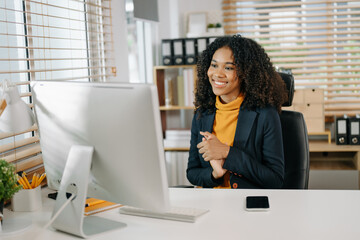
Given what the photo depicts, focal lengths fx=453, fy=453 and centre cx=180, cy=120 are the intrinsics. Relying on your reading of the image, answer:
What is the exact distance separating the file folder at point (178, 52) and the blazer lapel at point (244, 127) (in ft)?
5.57

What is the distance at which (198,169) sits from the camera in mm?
2158

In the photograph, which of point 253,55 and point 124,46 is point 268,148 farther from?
point 124,46

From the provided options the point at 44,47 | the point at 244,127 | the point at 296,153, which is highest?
the point at 44,47

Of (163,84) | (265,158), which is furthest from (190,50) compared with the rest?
(265,158)

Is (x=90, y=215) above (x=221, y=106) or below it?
below

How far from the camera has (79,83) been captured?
1.38 m

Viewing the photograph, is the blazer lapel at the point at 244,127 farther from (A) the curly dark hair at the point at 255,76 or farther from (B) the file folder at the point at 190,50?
→ (B) the file folder at the point at 190,50

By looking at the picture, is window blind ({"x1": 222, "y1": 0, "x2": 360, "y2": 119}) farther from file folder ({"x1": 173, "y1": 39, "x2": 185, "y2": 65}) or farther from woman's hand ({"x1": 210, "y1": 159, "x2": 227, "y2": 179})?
woman's hand ({"x1": 210, "y1": 159, "x2": 227, "y2": 179})

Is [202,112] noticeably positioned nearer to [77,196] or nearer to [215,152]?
[215,152]

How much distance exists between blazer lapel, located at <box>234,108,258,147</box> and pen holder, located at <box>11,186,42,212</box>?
91cm

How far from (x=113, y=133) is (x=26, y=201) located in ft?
1.84

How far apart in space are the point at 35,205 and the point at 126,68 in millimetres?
1709

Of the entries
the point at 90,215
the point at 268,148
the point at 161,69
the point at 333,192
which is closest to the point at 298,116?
the point at 268,148

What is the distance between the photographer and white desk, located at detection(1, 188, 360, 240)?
1.36 m
